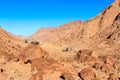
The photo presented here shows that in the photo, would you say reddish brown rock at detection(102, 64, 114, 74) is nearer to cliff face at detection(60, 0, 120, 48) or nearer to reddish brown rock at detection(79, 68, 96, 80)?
reddish brown rock at detection(79, 68, 96, 80)

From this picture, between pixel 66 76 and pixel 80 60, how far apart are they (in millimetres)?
8566

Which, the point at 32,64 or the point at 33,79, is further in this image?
the point at 32,64

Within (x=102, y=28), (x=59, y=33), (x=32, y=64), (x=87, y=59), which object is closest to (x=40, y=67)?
(x=32, y=64)

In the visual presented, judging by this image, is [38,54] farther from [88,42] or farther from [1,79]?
[88,42]

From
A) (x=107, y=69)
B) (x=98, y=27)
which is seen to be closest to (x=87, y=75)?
(x=107, y=69)

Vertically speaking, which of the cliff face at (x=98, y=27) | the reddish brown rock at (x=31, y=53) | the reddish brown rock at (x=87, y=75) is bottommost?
the reddish brown rock at (x=87, y=75)

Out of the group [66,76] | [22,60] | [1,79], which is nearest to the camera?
[1,79]

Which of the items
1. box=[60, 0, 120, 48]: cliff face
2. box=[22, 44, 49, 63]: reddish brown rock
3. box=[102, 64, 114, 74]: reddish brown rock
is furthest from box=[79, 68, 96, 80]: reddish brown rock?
box=[60, 0, 120, 48]: cliff face

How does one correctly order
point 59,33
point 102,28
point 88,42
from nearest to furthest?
1. point 88,42
2. point 102,28
3. point 59,33

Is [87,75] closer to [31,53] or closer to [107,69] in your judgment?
[107,69]

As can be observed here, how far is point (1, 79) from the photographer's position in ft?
85.4

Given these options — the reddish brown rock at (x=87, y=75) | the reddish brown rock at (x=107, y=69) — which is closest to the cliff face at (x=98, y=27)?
the reddish brown rock at (x=107, y=69)

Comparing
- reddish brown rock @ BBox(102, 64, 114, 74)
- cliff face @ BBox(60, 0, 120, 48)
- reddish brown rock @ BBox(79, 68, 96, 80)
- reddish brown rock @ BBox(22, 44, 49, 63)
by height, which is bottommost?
reddish brown rock @ BBox(79, 68, 96, 80)

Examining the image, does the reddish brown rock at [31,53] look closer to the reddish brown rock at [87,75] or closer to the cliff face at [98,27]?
the reddish brown rock at [87,75]
